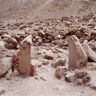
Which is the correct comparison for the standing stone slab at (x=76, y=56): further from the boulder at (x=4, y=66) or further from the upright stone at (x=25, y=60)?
the boulder at (x=4, y=66)

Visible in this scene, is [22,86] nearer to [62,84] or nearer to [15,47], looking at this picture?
[62,84]

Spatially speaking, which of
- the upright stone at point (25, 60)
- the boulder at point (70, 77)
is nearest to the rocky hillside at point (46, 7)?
the upright stone at point (25, 60)

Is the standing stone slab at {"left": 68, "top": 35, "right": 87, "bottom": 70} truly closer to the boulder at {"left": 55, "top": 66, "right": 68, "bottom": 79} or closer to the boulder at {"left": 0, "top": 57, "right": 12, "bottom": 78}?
the boulder at {"left": 55, "top": 66, "right": 68, "bottom": 79}

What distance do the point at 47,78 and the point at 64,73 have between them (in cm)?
29

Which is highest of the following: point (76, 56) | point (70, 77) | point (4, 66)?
point (76, 56)

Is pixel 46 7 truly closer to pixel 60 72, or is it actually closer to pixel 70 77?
pixel 60 72

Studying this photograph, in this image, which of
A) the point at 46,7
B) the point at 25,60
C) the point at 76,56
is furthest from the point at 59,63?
the point at 46,7

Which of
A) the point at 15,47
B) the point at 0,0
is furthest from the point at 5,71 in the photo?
the point at 0,0

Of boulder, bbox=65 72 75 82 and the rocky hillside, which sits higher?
the rocky hillside

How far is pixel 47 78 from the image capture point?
5.22m

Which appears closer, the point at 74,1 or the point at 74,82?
the point at 74,82

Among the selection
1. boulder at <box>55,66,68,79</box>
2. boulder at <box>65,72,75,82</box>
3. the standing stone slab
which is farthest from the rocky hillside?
boulder at <box>65,72,75,82</box>

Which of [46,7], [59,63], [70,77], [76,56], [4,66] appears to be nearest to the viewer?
[70,77]

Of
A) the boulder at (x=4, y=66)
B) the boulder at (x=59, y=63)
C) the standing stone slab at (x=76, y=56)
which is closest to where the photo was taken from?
the boulder at (x=4, y=66)
